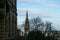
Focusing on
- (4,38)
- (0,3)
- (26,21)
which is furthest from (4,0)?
(26,21)

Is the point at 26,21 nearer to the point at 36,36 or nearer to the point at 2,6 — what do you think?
the point at 36,36

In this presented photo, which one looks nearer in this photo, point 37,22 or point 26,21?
point 37,22

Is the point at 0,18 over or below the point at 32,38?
over

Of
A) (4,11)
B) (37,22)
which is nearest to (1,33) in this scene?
(4,11)

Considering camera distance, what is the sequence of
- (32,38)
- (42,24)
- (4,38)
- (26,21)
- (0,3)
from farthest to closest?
(26,21)
(42,24)
(32,38)
(4,38)
(0,3)

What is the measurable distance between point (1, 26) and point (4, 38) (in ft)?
5.79

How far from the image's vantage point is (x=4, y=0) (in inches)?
972

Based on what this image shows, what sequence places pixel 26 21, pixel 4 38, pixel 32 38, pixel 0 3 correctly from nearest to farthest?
1. pixel 0 3
2. pixel 4 38
3. pixel 32 38
4. pixel 26 21

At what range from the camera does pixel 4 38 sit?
26.7 metres

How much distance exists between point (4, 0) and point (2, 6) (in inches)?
27.4

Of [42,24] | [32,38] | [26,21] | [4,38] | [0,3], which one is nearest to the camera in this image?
[0,3]

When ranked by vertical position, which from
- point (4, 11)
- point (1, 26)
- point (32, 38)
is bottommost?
point (32, 38)

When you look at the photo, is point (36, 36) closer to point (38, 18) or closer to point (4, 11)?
point (4, 11)

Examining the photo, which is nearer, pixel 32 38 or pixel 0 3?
pixel 0 3
